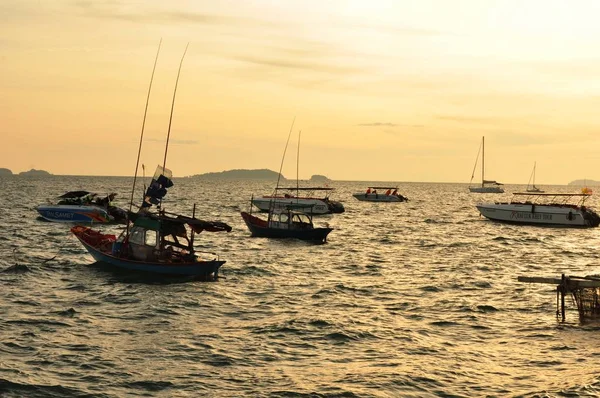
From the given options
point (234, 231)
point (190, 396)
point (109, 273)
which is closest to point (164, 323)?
point (190, 396)

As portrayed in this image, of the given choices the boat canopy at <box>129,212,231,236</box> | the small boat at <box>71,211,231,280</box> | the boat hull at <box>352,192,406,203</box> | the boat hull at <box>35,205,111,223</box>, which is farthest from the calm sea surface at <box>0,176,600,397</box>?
the boat hull at <box>352,192,406,203</box>

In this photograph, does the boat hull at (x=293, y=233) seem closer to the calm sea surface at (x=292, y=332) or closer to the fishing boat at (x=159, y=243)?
the calm sea surface at (x=292, y=332)

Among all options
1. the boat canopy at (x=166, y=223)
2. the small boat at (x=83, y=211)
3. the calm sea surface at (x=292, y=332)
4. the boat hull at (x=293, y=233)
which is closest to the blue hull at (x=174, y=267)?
the calm sea surface at (x=292, y=332)

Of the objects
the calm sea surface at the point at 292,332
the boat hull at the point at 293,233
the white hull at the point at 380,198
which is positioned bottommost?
the calm sea surface at the point at 292,332

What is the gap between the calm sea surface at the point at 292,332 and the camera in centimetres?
1862

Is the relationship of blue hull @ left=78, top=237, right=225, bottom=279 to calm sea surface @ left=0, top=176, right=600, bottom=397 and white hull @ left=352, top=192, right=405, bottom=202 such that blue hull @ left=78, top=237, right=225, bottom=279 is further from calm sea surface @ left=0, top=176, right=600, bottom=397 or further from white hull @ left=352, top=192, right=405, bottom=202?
white hull @ left=352, top=192, right=405, bottom=202

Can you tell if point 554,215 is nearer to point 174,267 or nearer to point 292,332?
point 174,267

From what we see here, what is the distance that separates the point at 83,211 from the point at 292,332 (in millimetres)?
48958

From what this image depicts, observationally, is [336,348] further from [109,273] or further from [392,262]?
[392,262]

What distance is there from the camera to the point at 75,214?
68938 millimetres

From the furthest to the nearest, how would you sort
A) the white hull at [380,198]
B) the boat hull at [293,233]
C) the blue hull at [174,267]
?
the white hull at [380,198], the boat hull at [293,233], the blue hull at [174,267]

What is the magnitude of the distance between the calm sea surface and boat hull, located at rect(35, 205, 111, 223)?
73.2ft

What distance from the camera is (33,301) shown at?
94.1 feet

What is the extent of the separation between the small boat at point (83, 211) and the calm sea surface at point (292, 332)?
2233 cm
